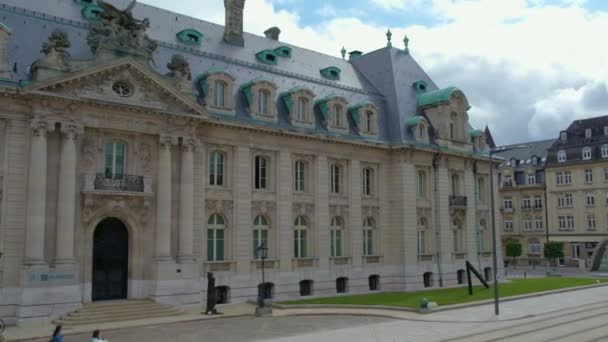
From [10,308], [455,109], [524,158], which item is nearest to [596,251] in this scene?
[524,158]

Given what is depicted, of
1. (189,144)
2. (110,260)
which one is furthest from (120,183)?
(189,144)

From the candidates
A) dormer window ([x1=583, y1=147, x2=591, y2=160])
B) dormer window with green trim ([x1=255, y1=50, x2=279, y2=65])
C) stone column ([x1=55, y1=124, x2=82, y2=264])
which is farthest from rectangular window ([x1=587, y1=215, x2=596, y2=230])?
stone column ([x1=55, y1=124, x2=82, y2=264])

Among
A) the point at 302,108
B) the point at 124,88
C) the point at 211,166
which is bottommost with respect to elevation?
the point at 211,166

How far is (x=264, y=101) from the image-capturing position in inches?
1734

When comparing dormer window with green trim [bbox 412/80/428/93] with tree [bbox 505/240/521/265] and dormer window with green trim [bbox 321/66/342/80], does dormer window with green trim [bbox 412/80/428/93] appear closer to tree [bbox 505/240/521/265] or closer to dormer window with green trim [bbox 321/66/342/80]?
dormer window with green trim [bbox 321/66/342/80]

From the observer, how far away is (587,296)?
146ft

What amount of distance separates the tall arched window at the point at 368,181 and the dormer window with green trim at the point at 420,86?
1173 centimetres

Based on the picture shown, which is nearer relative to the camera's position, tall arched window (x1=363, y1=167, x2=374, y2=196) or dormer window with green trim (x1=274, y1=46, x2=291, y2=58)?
tall arched window (x1=363, y1=167, x2=374, y2=196)

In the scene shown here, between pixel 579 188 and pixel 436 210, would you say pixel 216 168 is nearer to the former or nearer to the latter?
pixel 436 210

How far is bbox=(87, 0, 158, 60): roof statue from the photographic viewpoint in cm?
3566

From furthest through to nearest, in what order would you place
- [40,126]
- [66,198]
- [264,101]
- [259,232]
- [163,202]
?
[264,101]
[259,232]
[163,202]
[66,198]
[40,126]

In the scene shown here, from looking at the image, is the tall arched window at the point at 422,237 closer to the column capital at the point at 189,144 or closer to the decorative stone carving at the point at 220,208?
the decorative stone carving at the point at 220,208

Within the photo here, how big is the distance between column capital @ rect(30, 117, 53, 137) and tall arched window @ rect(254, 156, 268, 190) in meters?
14.7

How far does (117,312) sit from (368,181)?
2433cm
